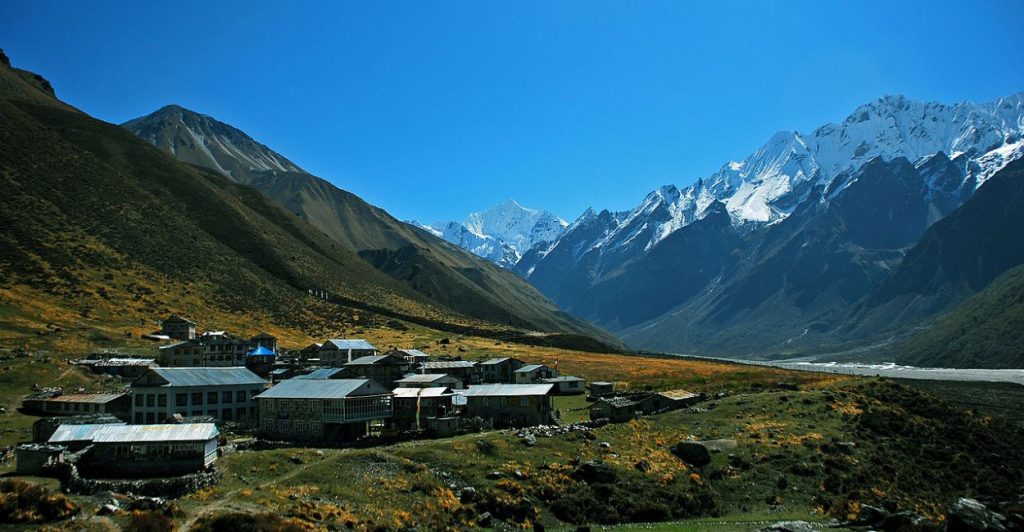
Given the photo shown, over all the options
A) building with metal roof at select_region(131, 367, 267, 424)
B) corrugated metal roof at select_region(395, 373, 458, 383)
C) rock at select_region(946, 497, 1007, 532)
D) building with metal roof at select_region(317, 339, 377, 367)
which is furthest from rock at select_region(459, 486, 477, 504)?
building with metal roof at select_region(317, 339, 377, 367)

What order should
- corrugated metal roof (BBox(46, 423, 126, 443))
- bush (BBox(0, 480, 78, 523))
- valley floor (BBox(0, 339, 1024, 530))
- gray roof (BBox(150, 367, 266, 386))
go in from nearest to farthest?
bush (BBox(0, 480, 78, 523)), valley floor (BBox(0, 339, 1024, 530)), corrugated metal roof (BBox(46, 423, 126, 443)), gray roof (BBox(150, 367, 266, 386))

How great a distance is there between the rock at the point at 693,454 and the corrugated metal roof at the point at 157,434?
3347 centimetres

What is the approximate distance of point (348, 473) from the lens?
151 feet

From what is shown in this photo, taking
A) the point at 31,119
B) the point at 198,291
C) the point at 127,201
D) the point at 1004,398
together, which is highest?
the point at 31,119

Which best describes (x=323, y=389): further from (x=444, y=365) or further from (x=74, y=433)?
(x=444, y=365)

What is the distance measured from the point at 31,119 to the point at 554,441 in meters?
181

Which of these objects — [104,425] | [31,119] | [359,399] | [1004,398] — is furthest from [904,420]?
[31,119]

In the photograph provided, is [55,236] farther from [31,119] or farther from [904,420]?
[904,420]

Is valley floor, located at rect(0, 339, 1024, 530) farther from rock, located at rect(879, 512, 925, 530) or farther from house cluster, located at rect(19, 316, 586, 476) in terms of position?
house cluster, located at rect(19, 316, 586, 476)

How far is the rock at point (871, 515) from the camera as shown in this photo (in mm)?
44750

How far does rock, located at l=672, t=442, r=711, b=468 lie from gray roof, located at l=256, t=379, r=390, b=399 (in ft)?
83.7

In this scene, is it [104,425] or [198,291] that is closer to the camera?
[104,425]

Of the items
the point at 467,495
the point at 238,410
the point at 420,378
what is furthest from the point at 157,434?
the point at 420,378

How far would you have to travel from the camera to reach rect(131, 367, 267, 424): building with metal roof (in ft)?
208
